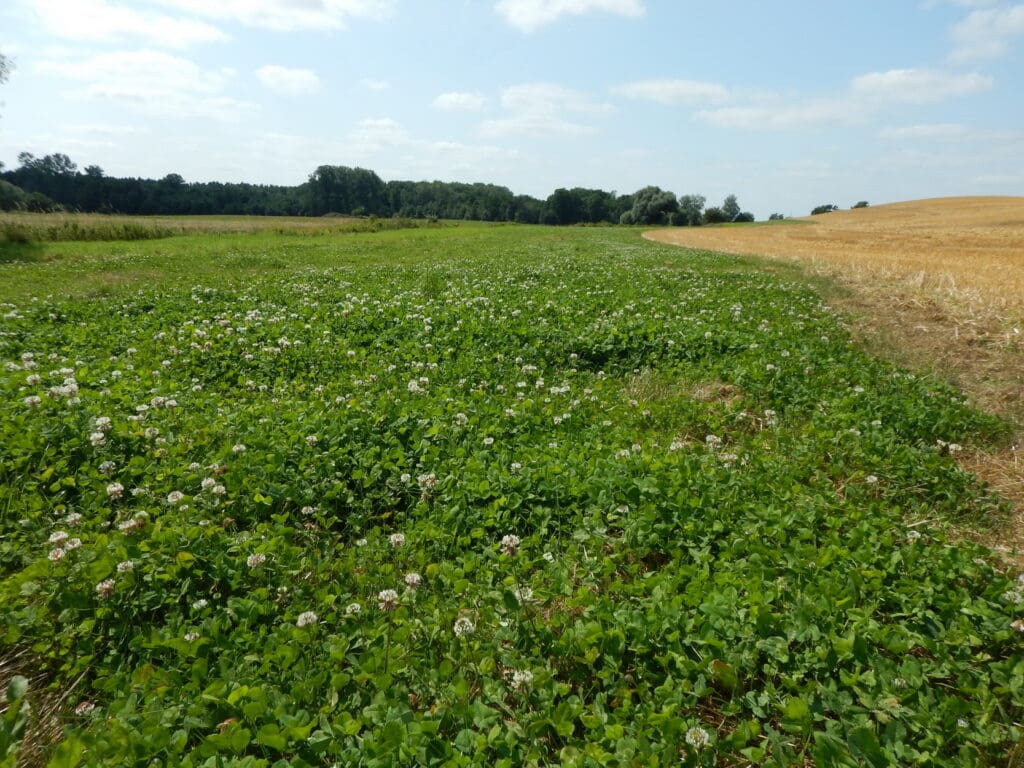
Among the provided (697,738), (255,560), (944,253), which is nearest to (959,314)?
(697,738)

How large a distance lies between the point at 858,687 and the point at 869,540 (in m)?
1.45

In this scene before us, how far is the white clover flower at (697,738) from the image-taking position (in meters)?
2.51

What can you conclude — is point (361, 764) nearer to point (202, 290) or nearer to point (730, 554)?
point (730, 554)

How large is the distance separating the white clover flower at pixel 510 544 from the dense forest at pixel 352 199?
326ft

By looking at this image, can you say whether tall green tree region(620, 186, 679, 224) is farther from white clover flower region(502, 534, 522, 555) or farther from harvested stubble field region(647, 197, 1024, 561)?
white clover flower region(502, 534, 522, 555)

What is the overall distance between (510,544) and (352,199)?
138m

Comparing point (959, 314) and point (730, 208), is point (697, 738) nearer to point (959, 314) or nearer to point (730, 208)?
point (959, 314)

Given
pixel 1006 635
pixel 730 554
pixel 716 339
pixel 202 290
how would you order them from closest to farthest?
1. pixel 1006 635
2. pixel 730 554
3. pixel 716 339
4. pixel 202 290

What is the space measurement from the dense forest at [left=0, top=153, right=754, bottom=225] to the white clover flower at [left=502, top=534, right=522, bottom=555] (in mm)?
99272

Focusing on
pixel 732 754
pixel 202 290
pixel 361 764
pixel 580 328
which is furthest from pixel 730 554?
pixel 202 290

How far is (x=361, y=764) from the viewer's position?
7.91ft

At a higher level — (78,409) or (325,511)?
(78,409)

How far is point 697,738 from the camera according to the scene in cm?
251

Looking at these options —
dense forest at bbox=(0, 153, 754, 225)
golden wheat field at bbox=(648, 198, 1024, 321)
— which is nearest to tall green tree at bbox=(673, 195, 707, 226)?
dense forest at bbox=(0, 153, 754, 225)
